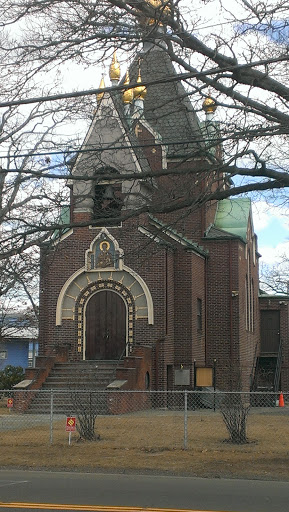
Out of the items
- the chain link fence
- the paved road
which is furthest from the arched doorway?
the paved road

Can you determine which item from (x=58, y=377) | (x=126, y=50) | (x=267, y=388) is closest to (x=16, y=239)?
(x=126, y=50)

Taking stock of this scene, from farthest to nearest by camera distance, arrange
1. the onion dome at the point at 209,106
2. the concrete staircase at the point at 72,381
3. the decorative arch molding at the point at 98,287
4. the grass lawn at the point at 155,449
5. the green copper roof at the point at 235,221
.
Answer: the green copper roof at the point at 235,221, the decorative arch molding at the point at 98,287, the concrete staircase at the point at 72,381, the onion dome at the point at 209,106, the grass lawn at the point at 155,449

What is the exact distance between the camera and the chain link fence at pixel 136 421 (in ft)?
54.9

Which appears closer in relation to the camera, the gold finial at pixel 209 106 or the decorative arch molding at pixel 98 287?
the gold finial at pixel 209 106

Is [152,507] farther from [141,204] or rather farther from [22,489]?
[141,204]

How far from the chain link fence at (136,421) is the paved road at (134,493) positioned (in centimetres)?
320

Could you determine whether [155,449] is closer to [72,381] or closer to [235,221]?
[72,381]

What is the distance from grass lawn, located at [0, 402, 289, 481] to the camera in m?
13.9

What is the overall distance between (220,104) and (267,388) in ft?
72.5

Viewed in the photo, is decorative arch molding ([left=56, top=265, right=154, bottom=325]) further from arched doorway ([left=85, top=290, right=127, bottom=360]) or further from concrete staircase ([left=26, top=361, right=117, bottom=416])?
concrete staircase ([left=26, top=361, right=117, bottom=416])

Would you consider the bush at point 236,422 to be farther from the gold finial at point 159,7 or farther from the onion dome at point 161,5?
the onion dome at point 161,5

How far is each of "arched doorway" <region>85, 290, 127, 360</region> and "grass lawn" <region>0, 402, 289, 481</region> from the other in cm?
717


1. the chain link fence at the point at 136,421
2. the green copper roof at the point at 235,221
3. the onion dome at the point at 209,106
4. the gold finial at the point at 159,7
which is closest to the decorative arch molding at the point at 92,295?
the chain link fence at the point at 136,421

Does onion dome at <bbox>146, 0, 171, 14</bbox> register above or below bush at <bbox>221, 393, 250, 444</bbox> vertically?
above
